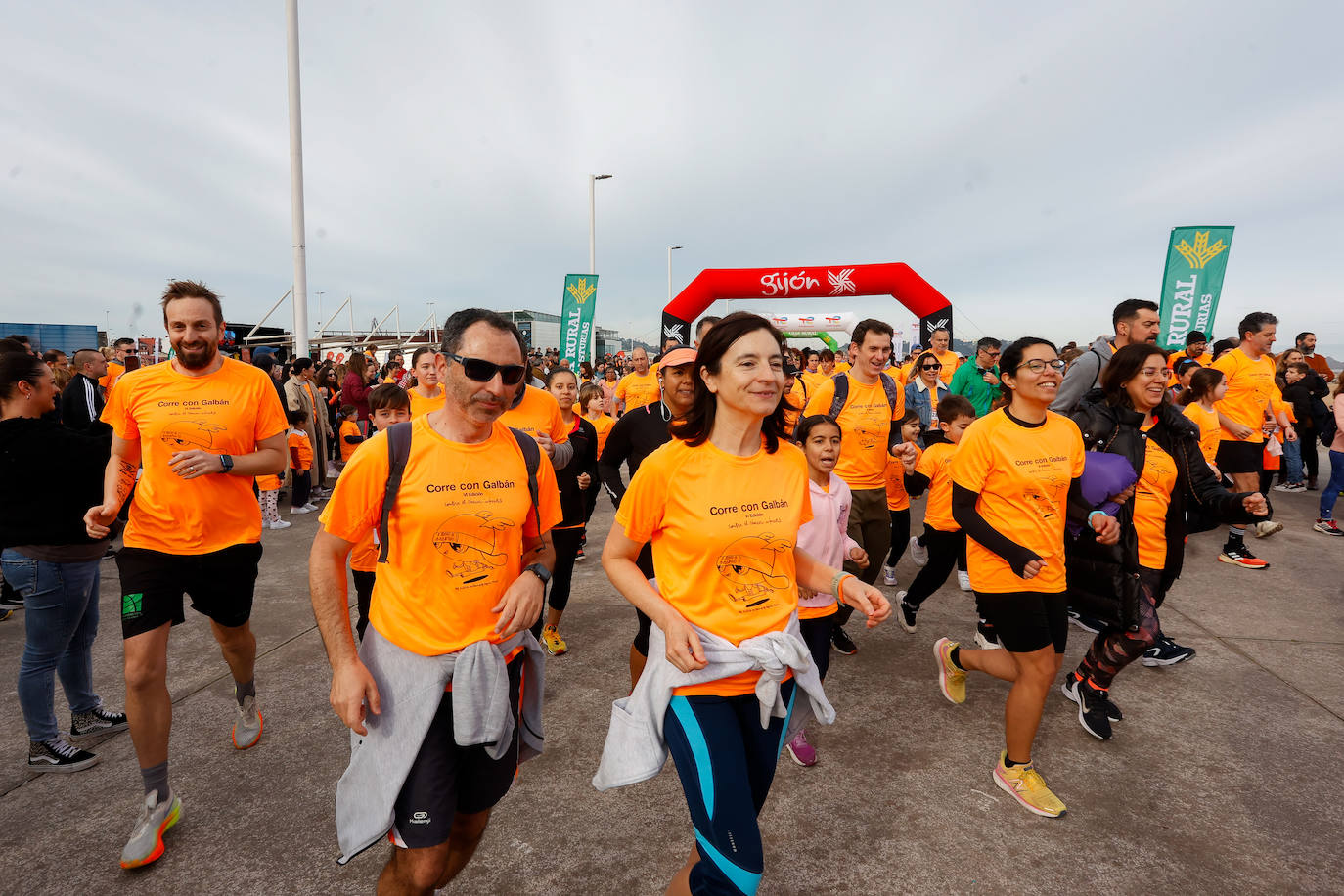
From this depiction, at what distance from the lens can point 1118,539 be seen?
3.28 meters

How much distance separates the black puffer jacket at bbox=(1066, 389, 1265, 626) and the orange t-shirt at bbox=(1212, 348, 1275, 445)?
15.5 feet

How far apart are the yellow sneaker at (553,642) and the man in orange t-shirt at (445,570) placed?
2.49m

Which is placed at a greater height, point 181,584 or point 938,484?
point 938,484

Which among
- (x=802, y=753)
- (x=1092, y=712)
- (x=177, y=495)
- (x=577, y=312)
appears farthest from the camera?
(x=577, y=312)

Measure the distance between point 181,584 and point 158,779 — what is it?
82cm

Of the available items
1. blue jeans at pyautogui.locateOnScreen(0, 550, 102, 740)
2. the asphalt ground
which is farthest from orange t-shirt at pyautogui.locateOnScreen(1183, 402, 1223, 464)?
blue jeans at pyautogui.locateOnScreen(0, 550, 102, 740)

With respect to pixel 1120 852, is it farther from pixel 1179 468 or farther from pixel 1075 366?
pixel 1075 366

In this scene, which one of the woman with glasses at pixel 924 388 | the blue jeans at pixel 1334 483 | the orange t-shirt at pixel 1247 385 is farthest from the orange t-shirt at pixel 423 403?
the blue jeans at pixel 1334 483

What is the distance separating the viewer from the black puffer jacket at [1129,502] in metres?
3.37

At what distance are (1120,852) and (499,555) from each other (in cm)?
289

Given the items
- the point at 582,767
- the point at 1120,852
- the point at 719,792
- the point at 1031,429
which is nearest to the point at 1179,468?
the point at 1031,429

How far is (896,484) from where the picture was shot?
5867 millimetres

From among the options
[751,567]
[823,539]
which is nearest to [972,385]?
[823,539]

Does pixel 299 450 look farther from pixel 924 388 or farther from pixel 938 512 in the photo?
pixel 924 388
